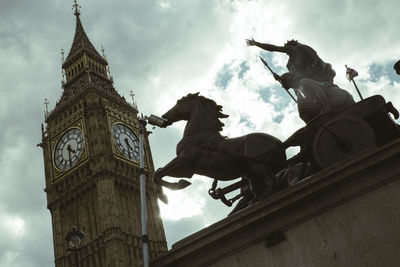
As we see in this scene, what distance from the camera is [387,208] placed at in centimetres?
668

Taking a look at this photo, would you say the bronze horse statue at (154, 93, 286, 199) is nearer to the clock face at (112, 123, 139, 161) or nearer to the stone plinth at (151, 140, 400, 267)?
the stone plinth at (151, 140, 400, 267)

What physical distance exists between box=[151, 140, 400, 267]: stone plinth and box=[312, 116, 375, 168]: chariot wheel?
0.80m

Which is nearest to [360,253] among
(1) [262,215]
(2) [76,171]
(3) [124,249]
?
(1) [262,215]

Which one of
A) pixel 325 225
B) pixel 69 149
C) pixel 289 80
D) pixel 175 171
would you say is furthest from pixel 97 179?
pixel 325 225

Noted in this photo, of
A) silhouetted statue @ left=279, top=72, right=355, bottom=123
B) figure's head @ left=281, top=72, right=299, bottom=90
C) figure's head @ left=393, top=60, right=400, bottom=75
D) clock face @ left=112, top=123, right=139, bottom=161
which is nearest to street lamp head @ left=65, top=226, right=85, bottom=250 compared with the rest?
figure's head @ left=281, top=72, right=299, bottom=90

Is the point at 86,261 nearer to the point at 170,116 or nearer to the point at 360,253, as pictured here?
the point at 170,116

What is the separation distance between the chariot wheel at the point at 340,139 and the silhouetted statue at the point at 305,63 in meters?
1.90

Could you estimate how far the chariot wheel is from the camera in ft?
25.7

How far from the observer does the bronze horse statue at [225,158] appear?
8586 millimetres

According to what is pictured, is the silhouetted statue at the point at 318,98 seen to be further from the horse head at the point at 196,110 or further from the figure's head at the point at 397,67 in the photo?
the horse head at the point at 196,110

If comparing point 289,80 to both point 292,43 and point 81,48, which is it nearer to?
point 292,43

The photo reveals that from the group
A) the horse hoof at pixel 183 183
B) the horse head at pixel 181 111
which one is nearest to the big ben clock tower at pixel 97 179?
the horse head at pixel 181 111

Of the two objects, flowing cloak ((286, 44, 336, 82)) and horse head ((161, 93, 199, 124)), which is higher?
flowing cloak ((286, 44, 336, 82))

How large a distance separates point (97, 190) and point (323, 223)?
4394cm
